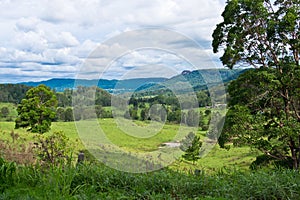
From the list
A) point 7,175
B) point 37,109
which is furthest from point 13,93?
point 7,175

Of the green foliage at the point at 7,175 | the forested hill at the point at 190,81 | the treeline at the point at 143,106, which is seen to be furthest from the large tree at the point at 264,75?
the green foliage at the point at 7,175

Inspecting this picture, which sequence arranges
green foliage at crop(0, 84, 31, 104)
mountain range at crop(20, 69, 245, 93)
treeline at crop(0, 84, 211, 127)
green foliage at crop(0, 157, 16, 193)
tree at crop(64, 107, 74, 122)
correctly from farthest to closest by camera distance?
green foliage at crop(0, 84, 31, 104) < tree at crop(64, 107, 74, 122) < treeline at crop(0, 84, 211, 127) < mountain range at crop(20, 69, 245, 93) < green foliage at crop(0, 157, 16, 193)

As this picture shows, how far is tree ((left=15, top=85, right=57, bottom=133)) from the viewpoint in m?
17.5

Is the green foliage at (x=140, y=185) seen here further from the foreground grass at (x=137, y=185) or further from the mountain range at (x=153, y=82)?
the mountain range at (x=153, y=82)

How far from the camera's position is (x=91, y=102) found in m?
5.20

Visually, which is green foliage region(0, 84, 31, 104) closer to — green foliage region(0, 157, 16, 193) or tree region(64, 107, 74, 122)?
tree region(64, 107, 74, 122)

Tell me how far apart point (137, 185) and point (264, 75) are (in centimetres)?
551

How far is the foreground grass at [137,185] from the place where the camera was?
9.36 feet

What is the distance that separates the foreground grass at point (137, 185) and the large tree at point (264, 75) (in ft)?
14.9

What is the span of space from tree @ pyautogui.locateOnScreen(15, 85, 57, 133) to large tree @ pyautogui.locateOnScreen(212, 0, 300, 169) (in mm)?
11394

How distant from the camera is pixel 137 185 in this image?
3268 mm

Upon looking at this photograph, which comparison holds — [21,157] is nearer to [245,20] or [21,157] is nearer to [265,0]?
[245,20]

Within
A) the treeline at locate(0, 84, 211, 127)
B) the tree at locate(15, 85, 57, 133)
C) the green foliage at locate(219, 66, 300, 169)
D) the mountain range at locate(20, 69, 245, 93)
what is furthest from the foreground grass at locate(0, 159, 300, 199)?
the tree at locate(15, 85, 57, 133)

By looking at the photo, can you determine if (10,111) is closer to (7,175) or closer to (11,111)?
(11,111)
